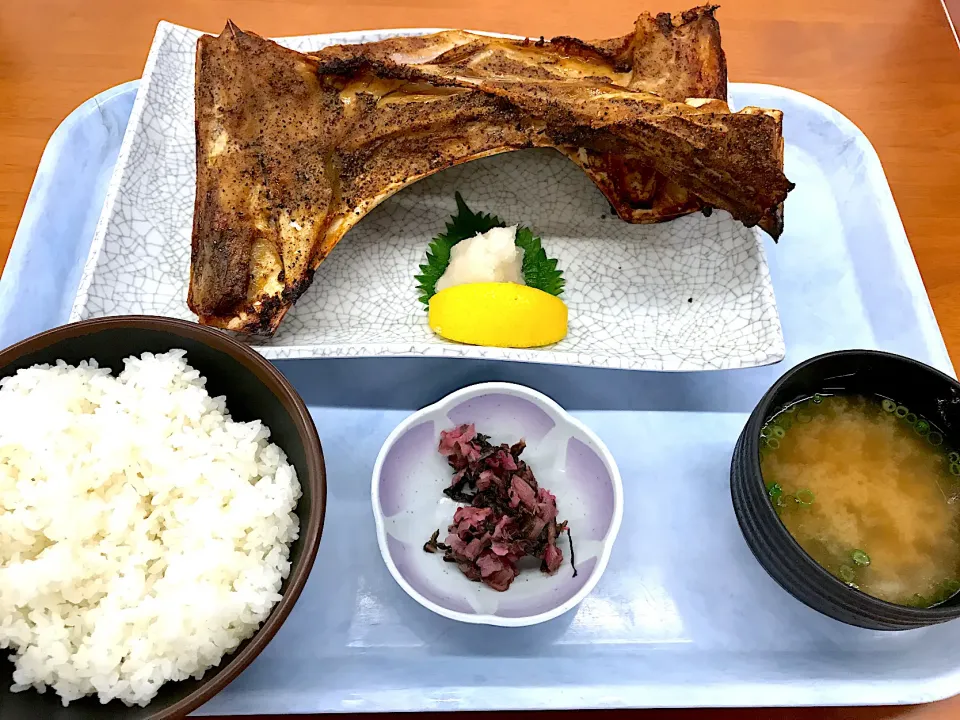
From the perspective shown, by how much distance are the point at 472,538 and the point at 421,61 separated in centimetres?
111

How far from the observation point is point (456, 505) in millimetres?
1331

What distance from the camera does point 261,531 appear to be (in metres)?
1.04

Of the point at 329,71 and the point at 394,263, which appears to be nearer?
the point at 329,71

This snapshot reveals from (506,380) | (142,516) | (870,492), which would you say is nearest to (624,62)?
(506,380)

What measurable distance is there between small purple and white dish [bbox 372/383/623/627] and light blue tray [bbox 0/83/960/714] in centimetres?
7

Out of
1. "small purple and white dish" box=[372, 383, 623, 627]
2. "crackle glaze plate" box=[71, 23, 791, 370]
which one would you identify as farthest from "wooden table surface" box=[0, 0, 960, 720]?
"small purple and white dish" box=[372, 383, 623, 627]

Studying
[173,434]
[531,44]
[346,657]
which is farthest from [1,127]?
[346,657]

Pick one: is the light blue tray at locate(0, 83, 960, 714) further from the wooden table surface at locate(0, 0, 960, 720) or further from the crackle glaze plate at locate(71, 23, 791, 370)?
the wooden table surface at locate(0, 0, 960, 720)

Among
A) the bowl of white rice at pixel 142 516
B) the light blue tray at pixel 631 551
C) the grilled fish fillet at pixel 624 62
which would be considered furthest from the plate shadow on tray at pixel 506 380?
the grilled fish fillet at pixel 624 62

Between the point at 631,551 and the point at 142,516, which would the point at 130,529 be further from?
the point at 631,551

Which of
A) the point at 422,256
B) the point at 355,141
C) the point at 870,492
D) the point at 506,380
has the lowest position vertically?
the point at 870,492

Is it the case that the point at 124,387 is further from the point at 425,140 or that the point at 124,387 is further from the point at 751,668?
the point at 751,668

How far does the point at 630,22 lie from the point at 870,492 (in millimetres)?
1647

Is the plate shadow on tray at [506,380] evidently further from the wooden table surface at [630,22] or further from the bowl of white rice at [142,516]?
the wooden table surface at [630,22]
